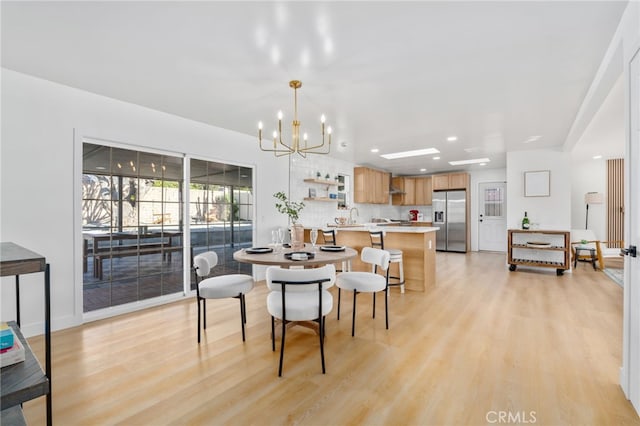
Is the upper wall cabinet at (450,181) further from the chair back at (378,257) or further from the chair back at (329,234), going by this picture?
the chair back at (378,257)

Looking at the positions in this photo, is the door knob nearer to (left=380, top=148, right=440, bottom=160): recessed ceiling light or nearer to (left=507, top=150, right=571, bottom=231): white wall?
(left=380, top=148, right=440, bottom=160): recessed ceiling light

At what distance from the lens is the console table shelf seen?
5.39m

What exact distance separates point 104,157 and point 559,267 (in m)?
7.20

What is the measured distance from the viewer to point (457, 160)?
696 cm

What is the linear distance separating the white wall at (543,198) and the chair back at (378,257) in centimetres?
433

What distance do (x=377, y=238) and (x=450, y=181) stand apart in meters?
4.99

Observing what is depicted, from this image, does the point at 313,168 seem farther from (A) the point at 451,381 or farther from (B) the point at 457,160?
(A) the point at 451,381

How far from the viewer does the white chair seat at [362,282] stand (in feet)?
9.33

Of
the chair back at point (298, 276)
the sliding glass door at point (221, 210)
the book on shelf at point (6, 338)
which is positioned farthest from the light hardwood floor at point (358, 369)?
the sliding glass door at point (221, 210)

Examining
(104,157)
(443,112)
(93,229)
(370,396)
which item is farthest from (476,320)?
(104,157)

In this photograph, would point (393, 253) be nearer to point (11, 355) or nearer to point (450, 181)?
point (11, 355)

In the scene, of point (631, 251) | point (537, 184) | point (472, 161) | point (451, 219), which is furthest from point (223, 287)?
point (451, 219)

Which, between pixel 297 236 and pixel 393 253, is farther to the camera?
pixel 393 253

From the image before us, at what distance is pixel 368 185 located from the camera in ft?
24.8
